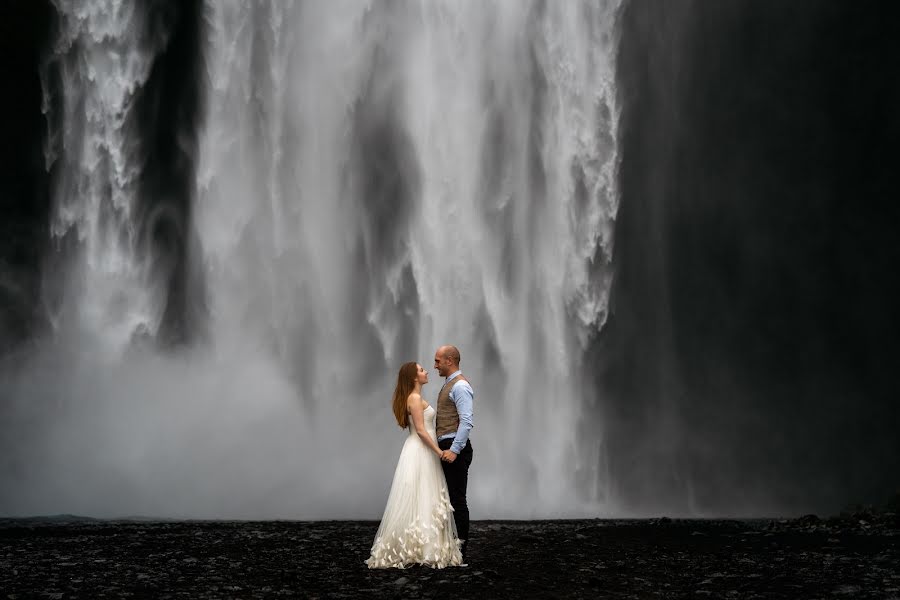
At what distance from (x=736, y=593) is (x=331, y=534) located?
9732 millimetres

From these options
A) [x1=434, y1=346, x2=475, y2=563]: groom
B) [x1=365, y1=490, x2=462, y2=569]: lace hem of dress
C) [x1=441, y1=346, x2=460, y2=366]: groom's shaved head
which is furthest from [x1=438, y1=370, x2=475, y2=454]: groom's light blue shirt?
[x1=365, y1=490, x2=462, y2=569]: lace hem of dress

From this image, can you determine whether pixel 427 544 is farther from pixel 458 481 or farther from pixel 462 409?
pixel 462 409

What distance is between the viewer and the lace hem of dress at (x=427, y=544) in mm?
13305

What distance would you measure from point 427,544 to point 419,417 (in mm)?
1839

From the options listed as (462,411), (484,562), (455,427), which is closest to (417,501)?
(455,427)

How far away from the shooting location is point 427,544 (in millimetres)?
13305

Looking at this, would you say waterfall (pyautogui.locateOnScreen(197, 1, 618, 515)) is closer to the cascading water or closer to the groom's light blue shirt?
the cascading water

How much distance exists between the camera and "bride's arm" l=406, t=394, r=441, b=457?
13.2 m

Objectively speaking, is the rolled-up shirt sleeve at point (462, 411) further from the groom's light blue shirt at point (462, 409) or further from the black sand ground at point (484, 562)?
the black sand ground at point (484, 562)

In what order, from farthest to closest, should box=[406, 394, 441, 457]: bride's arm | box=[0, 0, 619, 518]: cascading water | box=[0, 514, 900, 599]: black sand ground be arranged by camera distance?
box=[0, 0, 619, 518]: cascading water < box=[406, 394, 441, 457]: bride's arm < box=[0, 514, 900, 599]: black sand ground

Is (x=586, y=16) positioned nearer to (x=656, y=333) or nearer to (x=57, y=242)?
(x=656, y=333)

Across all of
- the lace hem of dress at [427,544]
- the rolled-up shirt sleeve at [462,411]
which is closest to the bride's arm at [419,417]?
the rolled-up shirt sleeve at [462,411]

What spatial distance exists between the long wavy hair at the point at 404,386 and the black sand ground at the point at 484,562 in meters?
2.31

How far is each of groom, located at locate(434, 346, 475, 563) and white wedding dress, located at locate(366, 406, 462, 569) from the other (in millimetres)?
134
